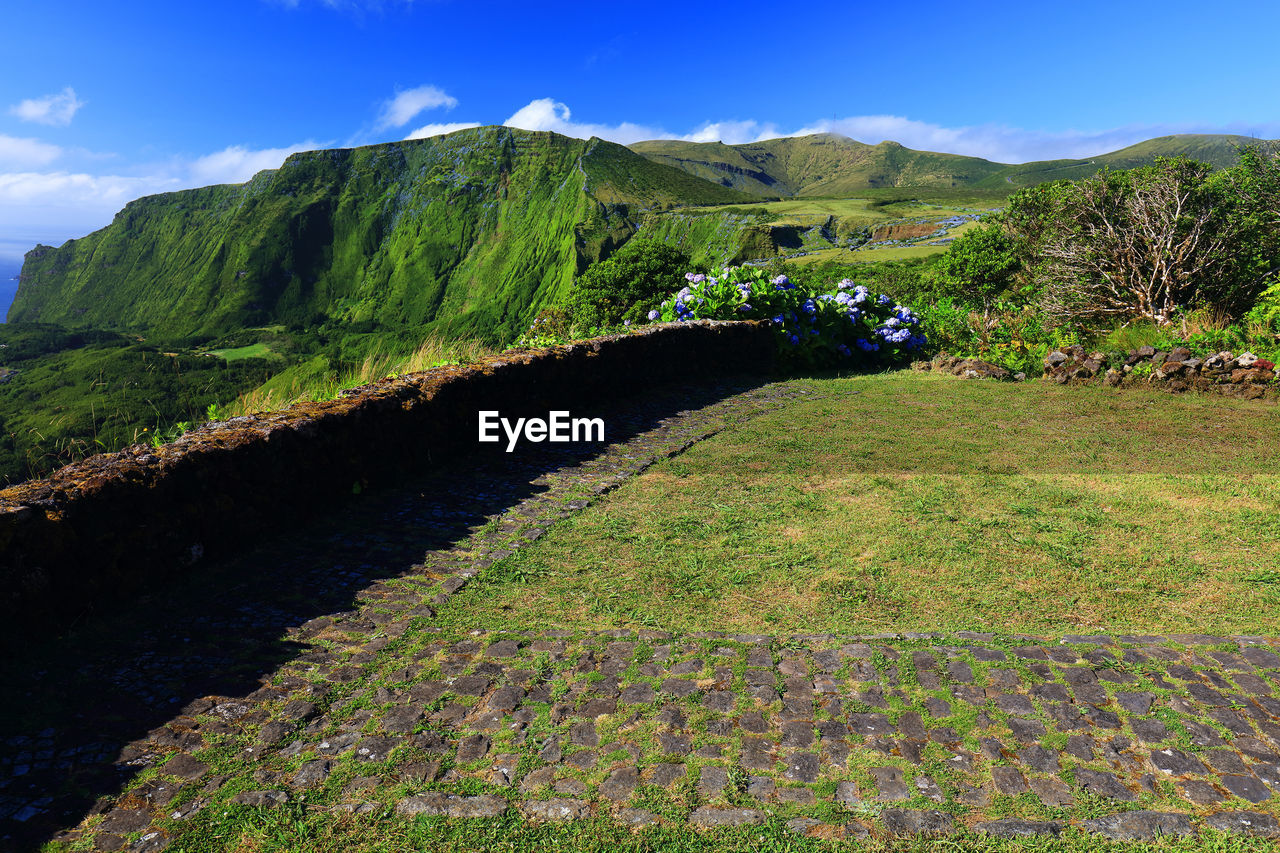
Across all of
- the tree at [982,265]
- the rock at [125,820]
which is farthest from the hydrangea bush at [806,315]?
the rock at [125,820]

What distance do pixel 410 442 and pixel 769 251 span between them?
97.5 m

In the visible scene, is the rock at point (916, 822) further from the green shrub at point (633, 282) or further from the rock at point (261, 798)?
the green shrub at point (633, 282)

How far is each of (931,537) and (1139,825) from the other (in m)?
2.79

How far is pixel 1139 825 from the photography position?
2.62 m

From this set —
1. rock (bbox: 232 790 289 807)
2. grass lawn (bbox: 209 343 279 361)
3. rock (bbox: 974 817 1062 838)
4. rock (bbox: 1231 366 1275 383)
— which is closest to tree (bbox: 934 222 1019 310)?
rock (bbox: 1231 366 1275 383)

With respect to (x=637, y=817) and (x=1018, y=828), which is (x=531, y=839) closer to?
(x=637, y=817)

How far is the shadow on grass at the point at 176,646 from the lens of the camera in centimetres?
288

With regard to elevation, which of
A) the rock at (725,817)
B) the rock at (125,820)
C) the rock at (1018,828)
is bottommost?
the rock at (1018,828)

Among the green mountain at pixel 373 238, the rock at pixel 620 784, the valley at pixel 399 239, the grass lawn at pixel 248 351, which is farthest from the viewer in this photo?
the green mountain at pixel 373 238

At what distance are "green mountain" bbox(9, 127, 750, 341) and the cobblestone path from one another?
132 metres

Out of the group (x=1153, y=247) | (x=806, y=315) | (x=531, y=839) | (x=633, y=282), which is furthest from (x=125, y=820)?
(x=633, y=282)

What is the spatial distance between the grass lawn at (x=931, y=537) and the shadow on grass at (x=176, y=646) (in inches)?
36.5

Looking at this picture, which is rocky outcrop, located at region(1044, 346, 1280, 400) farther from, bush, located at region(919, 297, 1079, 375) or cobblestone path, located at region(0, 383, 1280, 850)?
cobblestone path, located at region(0, 383, 1280, 850)

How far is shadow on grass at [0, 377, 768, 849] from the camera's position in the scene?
288cm
